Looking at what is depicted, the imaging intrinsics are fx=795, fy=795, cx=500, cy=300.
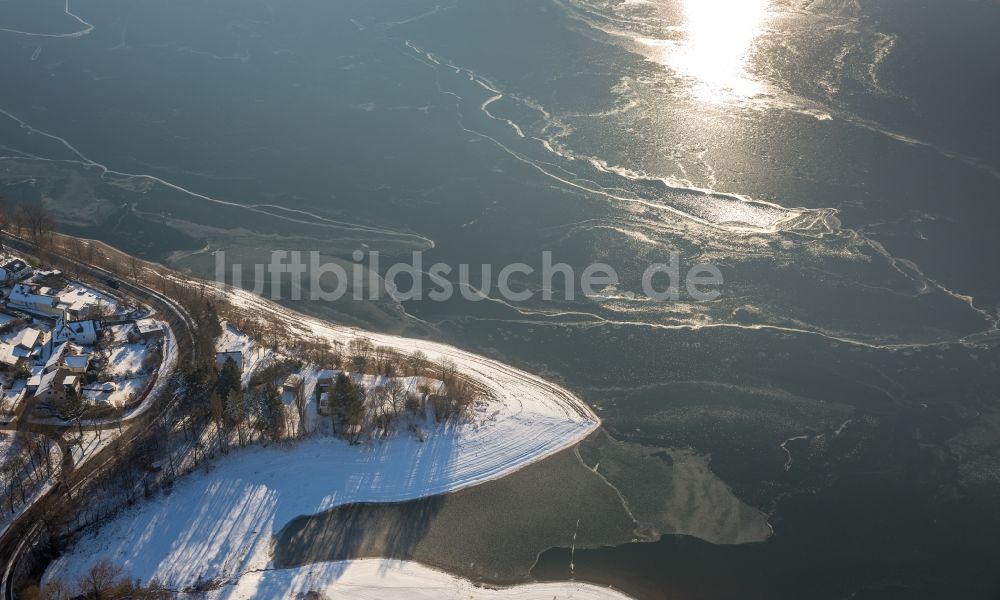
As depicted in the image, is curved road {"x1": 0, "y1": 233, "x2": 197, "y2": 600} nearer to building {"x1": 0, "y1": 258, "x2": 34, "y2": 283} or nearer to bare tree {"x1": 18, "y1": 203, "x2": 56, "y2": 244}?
bare tree {"x1": 18, "y1": 203, "x2": 56, "y2": 244}

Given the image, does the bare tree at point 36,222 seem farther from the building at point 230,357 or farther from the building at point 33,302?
the building at point 230,357

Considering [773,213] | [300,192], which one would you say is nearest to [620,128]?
[773,213]

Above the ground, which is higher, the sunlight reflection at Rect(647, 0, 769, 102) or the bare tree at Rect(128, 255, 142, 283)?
the sunlight reflection at Rect(647, 0, 769, 102)

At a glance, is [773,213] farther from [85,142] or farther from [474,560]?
[85,142]

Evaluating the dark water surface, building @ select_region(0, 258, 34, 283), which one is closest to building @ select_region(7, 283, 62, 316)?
building @ select_region(0, 258, 34, 283)

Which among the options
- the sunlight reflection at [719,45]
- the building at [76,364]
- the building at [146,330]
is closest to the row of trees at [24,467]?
the building at [76,364]

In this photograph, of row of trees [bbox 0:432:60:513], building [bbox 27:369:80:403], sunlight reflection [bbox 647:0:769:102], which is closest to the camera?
row of trees [bbox 0:432:60:513]
